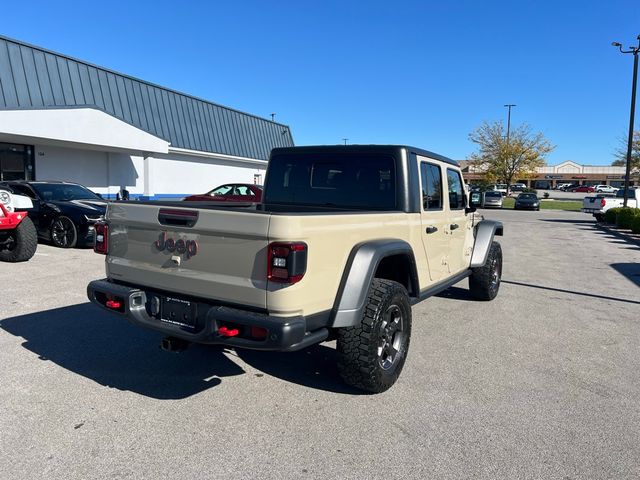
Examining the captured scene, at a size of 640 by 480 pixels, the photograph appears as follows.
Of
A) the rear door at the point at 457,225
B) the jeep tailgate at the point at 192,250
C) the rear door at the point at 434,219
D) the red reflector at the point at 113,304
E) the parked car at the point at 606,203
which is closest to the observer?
the jeep tailgate at the point at 192,250

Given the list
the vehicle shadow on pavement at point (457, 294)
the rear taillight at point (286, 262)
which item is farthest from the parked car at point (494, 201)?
the rear taillight at point (286, 262)

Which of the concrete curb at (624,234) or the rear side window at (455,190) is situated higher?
the rear side window at (455,190)

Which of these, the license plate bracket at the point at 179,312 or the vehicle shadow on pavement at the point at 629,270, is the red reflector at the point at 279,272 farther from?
the vehicle shadow on pavement at the point at 629,270

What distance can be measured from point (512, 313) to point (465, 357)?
208cm

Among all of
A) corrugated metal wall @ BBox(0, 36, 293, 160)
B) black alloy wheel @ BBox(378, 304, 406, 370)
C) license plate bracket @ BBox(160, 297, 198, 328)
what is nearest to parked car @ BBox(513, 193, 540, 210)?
corrugated metal wall @ BBox(0, 36, 293, 160)

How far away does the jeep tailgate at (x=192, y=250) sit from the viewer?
306 cm

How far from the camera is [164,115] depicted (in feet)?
76.7

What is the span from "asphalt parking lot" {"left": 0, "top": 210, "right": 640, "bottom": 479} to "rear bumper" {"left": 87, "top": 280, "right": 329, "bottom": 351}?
→ 601mm

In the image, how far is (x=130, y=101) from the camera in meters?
21.4

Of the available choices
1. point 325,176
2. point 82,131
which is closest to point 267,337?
point 325,176

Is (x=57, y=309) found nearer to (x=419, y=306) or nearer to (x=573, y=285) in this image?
(x=419, y=306)

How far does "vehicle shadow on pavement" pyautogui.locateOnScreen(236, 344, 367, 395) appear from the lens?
12.9ft

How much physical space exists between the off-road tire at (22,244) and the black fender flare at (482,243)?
7627mm

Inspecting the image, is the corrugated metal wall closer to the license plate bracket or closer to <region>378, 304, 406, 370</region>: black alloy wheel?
the license plate bracket
